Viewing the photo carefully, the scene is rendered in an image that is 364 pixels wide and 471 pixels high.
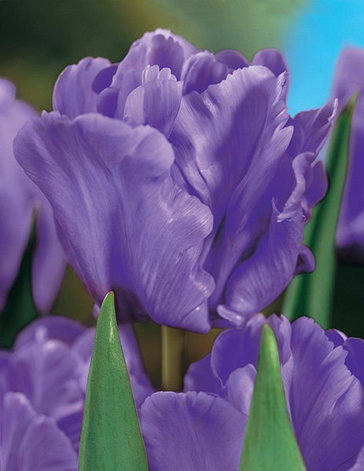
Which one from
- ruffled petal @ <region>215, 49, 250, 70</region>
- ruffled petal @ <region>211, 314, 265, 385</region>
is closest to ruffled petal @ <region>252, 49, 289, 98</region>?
ruffled petal @ <region>215, 49, 250, 70</region>

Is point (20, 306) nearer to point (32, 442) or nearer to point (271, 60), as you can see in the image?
point (32, 442)

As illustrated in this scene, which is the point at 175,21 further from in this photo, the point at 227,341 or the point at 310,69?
the point at 227,341

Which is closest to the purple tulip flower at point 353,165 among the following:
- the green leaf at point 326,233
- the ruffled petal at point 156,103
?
the green leaf at point 326,233

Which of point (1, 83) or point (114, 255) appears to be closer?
point (114, 255)

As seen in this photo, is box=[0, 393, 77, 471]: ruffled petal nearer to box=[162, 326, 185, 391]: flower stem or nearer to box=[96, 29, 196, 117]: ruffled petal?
box=[162, 326, 185, 391]: flower stem

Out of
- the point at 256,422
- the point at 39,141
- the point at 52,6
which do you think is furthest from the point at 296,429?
the point at 52,6

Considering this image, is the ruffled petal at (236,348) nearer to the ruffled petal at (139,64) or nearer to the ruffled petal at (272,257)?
the ruffled petal at (272,257)
